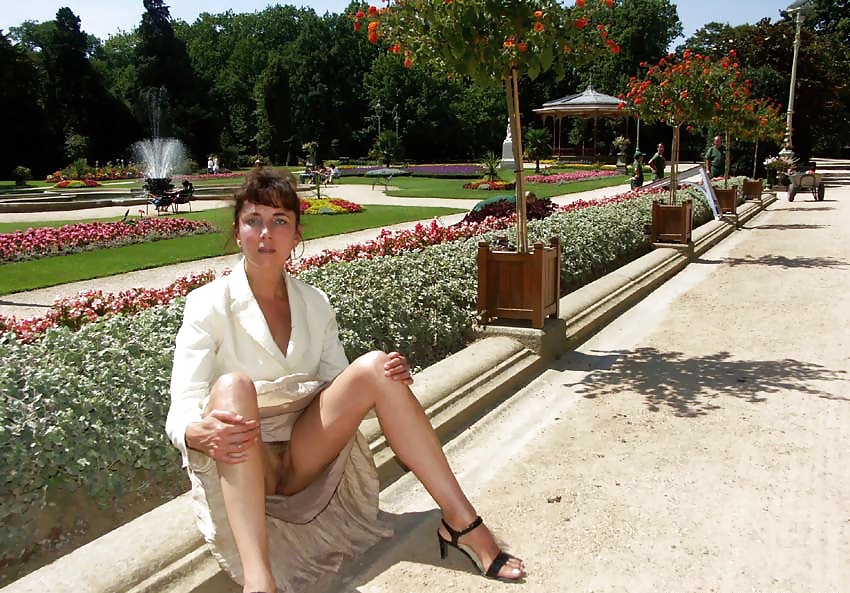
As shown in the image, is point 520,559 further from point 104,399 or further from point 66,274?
point 66,274

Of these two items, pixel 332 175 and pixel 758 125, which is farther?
pixel 332 175

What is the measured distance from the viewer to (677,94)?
12.2 metres

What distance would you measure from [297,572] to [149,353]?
1487 millimetres

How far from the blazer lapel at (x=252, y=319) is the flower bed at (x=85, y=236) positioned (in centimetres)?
1041

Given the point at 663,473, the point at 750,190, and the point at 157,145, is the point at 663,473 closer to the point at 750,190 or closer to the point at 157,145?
the point at 750,190

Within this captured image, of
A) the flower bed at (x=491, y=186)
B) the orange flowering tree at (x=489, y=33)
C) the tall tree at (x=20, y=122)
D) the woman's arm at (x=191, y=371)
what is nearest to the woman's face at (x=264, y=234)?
the woman's arm at (x=191, y=371)

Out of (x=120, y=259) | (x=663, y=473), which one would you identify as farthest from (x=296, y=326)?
(x=120, y=259)

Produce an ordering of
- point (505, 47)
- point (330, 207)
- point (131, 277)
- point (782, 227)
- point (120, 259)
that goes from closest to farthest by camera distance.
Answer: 1. point (505, 47)
2. point (131, 277)
3. point (120, 259)
4. point (782, 227)
5. point (330, 207)

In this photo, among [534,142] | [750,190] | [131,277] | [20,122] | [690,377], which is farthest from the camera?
[20,122]

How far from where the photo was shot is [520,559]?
2836 mm

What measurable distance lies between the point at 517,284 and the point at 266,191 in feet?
10.9

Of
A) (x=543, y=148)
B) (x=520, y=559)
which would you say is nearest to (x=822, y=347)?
(x=520, y=559)

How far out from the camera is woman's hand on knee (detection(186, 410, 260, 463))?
221 cm

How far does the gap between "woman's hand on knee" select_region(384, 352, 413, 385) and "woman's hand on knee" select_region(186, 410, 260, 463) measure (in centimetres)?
57
